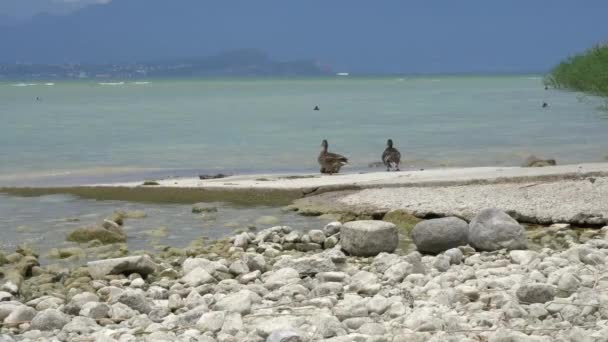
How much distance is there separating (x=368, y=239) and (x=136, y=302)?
3126 mm

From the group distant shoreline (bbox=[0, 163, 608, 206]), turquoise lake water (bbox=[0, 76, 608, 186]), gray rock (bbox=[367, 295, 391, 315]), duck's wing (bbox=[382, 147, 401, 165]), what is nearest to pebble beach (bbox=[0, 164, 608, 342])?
gray rock (bbox=[367, 295, 391, 315])

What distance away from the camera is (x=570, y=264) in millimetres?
8945

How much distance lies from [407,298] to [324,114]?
134 ft

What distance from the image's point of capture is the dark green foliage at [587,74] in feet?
50.1

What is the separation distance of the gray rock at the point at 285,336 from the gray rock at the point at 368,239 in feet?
12.5

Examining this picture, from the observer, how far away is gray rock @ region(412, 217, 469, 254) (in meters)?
10.6

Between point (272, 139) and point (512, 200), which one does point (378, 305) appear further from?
point (272, 139)

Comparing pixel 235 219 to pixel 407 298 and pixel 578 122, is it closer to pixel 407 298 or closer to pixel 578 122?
pixel 407 298

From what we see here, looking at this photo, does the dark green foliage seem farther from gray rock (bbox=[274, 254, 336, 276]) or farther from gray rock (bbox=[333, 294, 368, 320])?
gray rock (bbox=[333, 294, 368, 320])

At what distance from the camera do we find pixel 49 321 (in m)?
7.72

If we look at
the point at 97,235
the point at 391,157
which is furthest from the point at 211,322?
the point at 391,157

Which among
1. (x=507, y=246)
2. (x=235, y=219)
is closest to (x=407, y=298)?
(x=507, y=246)

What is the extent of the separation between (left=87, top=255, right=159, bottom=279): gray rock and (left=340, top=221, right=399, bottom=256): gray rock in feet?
6.98

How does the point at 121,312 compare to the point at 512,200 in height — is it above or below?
below
